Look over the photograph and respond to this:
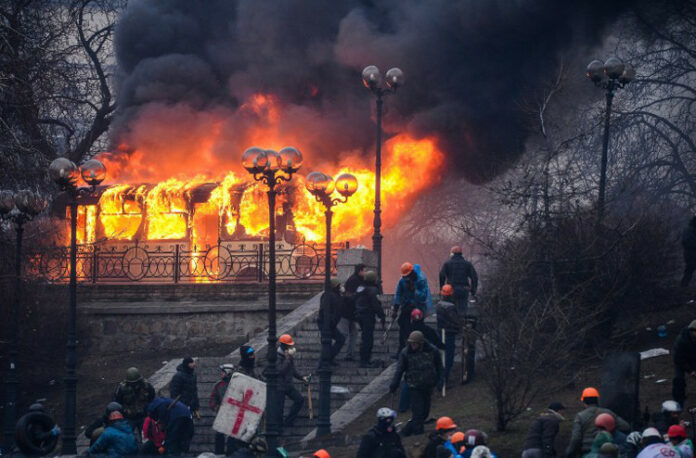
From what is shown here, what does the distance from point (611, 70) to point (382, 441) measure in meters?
9.99

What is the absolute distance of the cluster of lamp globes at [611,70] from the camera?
20703 millimetres

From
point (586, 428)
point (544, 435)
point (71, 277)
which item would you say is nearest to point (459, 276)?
point (71, 277)

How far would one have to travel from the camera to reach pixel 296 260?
87.2 feet

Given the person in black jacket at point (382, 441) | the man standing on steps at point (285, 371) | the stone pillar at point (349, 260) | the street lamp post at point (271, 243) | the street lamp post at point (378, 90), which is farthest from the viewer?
the stone pillar at point (349, 260)

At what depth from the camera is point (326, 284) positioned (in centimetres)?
1839

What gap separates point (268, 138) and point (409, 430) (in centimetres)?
1687

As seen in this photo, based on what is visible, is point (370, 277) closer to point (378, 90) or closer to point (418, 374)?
point (418, 374)

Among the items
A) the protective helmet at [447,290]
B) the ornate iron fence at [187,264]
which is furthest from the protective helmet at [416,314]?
the ornate iron fence at [187,264]

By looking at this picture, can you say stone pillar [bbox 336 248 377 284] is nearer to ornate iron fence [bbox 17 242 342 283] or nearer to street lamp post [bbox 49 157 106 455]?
ornate iron fence [bbox 17 242 342 283]

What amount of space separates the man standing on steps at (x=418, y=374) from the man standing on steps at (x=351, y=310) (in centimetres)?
386

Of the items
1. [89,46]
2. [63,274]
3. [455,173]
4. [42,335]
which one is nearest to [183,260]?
[63,274]

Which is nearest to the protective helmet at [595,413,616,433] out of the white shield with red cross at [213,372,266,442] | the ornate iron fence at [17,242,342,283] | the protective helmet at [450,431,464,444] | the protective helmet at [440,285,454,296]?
the protective helmet at [450,431,464,444]

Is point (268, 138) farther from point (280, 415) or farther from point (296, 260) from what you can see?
point (280, 415)

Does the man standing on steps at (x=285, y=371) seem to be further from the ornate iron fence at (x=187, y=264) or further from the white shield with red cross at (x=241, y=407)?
the ornate iron fence at (x=187, y=264)
